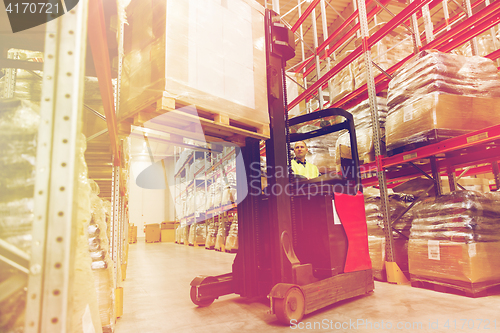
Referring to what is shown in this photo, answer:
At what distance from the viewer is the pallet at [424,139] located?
123 inches

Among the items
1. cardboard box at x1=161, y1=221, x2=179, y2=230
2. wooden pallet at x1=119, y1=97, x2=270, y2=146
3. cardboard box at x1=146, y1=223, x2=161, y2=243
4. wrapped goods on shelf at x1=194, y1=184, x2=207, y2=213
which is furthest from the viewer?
cardboard box at x1=161, y1=221, x2=179, y2=230

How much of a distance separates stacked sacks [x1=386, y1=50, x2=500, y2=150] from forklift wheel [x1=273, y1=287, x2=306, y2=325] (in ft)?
7.11

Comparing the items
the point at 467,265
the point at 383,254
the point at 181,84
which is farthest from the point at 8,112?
the point at 383,254

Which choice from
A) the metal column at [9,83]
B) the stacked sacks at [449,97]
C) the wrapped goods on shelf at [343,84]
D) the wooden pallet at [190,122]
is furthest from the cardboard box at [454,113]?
the metal column at [9,83]

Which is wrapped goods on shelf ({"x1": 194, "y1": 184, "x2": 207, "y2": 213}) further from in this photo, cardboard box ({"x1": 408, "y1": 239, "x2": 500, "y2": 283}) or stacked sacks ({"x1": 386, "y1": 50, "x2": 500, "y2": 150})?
stacked sacks ({"x1": 386, "y1": 50, "x2": 500, "y2": 150})

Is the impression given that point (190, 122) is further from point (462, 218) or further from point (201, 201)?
point (201, 201)

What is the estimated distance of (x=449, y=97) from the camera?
313cm

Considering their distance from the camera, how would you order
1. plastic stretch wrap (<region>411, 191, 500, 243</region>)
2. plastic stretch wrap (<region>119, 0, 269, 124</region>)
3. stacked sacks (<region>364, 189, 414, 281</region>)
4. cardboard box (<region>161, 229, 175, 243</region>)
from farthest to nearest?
cardboard box (<region>161, 229, 175, 243</region>) < stacked sacks (<region>364, 189, 414, 281</region>) < plastic stretch wrap (<region>411, 191, 500, 243</region>) < plastic stretch wrap (<region>119, 0, 269, 124</region>)

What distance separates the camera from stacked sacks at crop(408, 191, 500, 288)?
9.59ft

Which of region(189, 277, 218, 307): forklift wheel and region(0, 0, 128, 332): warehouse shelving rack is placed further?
region(189, 277, 218, 307): forklift wheel

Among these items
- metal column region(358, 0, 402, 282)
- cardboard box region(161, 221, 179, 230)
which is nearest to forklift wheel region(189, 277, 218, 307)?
metal column region(358, 0, 402, 282)

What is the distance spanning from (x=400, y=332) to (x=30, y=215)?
231 cm

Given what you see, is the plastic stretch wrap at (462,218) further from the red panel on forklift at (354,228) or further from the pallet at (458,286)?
the red panel on forklift at (354,228)

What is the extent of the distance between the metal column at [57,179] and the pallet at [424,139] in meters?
3.25
